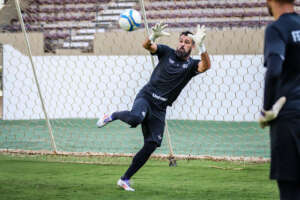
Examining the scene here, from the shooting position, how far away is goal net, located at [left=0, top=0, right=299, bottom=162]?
11156 millimetres

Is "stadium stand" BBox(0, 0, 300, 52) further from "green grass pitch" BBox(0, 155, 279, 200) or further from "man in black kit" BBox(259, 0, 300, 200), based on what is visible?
"man in black kit" BBox(259, 0, 300, 200)

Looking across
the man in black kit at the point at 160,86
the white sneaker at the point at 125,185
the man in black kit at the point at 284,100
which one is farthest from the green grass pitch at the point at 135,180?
the man in black kit at the point at 284,100

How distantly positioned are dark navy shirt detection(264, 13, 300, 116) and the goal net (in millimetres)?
6960

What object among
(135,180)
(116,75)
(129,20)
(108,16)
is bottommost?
(116,75)

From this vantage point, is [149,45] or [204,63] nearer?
[204,63]

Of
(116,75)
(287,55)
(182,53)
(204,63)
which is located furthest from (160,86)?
(116,75)

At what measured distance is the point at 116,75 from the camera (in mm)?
13438

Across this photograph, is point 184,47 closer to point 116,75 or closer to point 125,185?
point 125,185

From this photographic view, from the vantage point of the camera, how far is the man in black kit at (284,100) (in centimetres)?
254

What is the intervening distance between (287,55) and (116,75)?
A: 11.0 meters

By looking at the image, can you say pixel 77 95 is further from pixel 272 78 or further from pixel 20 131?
pixel 272 78

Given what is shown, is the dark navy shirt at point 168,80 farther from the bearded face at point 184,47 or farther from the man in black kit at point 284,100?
the man in black kit at point 284,100

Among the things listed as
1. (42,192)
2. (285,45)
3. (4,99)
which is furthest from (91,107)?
(285,45)

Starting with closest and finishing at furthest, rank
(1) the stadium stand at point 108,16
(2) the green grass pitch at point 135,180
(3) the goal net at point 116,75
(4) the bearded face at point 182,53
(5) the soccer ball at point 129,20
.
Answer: (2) the green grass pitch at point 135,180 < (4) the bearded face at point 182,53 < (5) the soccer ball at point 129,20 < (3) the goal net at point 116,75 < (1) the stadium stand at point 108,16
